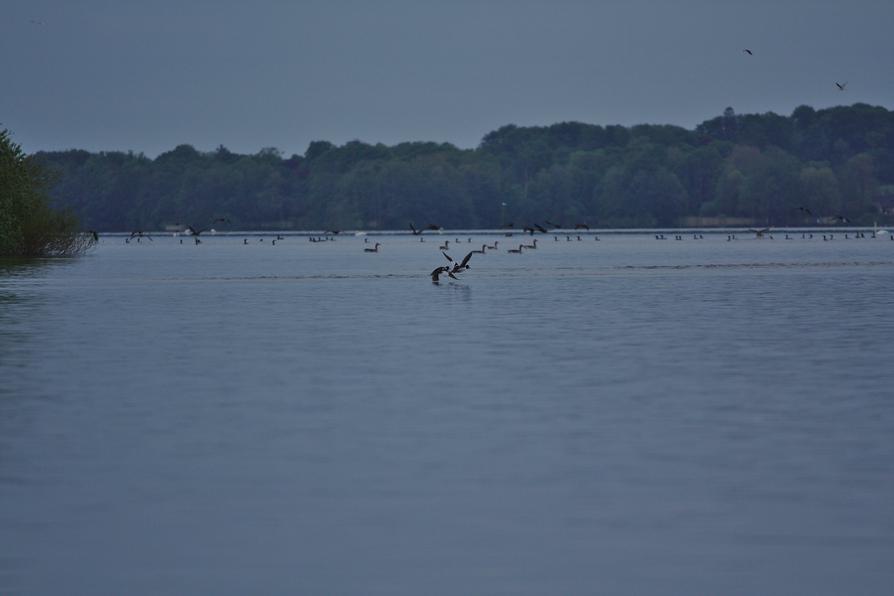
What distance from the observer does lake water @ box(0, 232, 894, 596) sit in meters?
11.2

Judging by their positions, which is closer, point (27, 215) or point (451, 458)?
point (451, 458)

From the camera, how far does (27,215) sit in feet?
268

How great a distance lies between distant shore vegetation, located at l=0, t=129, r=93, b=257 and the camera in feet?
249

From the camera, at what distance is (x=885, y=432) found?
17.0m

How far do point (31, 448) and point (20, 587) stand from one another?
6013mm

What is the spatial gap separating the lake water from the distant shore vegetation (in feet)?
145

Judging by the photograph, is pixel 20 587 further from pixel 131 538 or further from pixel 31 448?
pixel 31 448

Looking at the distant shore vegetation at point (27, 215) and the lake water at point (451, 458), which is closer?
the lake water at point (451, 458)

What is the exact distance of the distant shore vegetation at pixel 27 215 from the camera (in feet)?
249

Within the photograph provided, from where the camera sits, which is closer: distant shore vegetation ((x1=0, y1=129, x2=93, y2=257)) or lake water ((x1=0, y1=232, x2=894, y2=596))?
lake water ((x1=0, y1=232, x2=894, y2=596))

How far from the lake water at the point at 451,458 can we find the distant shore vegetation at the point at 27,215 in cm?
4411

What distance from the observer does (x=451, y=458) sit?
616 inches

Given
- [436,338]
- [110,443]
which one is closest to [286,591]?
[110,443]

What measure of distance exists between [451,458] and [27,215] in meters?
70.1
